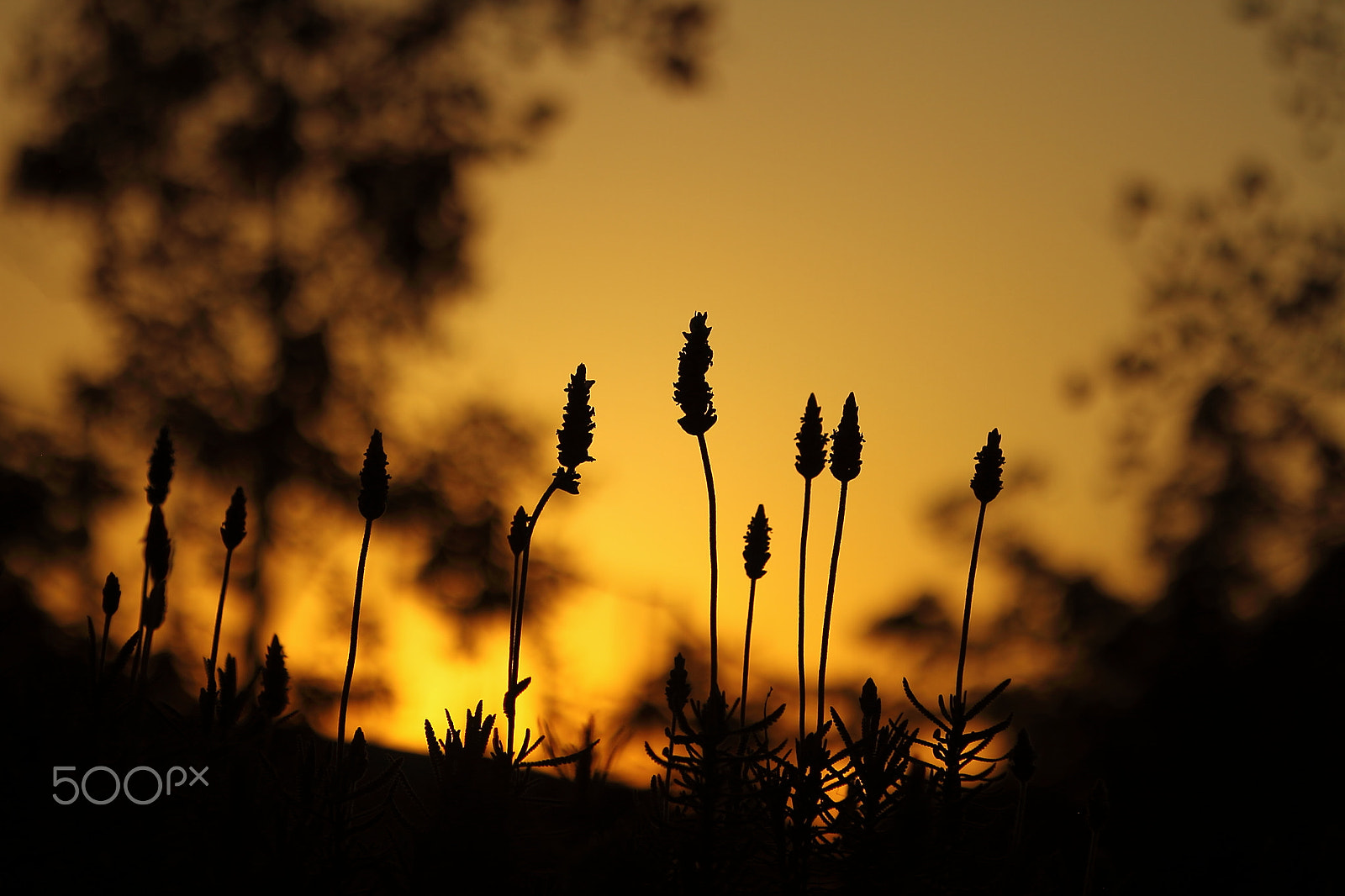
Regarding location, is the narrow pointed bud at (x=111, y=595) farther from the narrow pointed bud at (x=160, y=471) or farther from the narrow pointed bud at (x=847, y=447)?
the narrow pointed bud at (x=847, y=447)

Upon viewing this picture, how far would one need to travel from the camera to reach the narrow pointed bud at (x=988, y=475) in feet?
7.74

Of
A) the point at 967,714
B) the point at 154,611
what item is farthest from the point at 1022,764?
the point at 154,611

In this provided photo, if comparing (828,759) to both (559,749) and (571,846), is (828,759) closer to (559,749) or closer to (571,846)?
(571,846)

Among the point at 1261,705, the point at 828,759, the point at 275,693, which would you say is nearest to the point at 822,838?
the point at 828,759

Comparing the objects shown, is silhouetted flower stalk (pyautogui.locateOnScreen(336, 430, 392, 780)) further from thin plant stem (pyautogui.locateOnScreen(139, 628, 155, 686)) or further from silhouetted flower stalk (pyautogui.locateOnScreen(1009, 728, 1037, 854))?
silhouetted flower stalk (pyautogui.locateOnScreen(1009, 728, 1037, 854))

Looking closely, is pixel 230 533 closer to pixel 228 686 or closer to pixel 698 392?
pixel 228 686

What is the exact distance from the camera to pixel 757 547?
2.99 m

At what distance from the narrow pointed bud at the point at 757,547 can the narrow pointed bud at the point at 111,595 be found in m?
1.62

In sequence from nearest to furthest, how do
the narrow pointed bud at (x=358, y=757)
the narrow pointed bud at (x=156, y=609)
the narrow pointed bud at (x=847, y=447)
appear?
the narrow pointed bud at (x=358, y=757)
the narrow pointed bud at (x=847, y=447)
the narrow pointed bud at (x=156, y=609)

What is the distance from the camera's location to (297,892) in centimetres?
187

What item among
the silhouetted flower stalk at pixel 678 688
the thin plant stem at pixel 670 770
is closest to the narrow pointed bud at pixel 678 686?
the silhouetted flower stalk at pixel 678 688

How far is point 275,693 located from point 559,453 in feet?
3.25

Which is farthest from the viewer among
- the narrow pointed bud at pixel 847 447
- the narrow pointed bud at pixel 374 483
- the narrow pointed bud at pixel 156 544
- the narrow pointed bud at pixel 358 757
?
the narrow pointed bud at pixel 156 544

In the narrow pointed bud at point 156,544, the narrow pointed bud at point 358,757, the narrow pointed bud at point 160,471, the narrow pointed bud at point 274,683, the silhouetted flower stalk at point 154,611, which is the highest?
the narrow pointed bud at point 160,471
